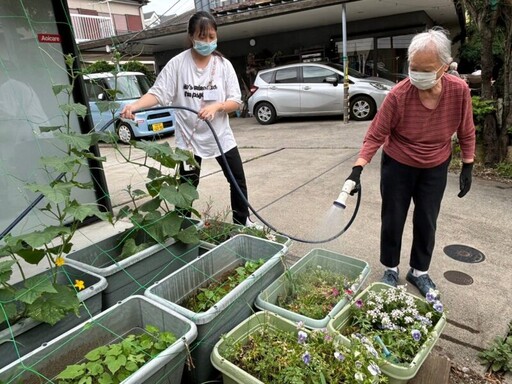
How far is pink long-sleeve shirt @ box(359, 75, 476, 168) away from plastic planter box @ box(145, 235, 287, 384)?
81cm

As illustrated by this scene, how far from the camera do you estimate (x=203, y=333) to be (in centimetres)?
153

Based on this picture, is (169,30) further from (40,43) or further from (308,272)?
(308,272)

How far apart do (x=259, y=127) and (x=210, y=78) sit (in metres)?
6.93

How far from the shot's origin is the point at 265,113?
9.70 meters

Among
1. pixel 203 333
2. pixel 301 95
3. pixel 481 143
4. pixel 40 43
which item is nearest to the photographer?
pixel 203 333

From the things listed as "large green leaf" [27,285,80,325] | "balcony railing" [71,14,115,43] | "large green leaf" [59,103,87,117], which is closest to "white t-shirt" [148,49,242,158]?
"large green leaf" [59,103,87,117]

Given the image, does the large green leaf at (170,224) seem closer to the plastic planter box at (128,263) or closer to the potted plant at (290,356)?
the plastic planter box at (128,263)

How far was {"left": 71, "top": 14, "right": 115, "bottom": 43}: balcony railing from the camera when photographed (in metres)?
15.4

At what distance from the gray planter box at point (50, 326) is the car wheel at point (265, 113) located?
8213 millimetres

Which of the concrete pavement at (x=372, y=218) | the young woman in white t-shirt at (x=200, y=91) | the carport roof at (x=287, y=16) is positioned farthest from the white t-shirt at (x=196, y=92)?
the carport roof at (x=287, y=16)

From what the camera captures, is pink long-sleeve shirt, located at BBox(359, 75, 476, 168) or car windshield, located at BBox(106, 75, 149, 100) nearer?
pink long-sleeve shirt, located at BBox(359, 75, 476, 168)

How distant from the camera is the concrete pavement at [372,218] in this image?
2074 mm

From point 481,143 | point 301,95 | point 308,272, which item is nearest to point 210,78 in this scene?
point 308,272

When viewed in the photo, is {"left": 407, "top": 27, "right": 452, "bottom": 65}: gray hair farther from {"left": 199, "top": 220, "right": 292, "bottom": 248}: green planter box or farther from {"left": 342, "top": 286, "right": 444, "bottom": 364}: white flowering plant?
{"left": 199, "top": 220, "right": 292, "bottom": 248}: green planter box
